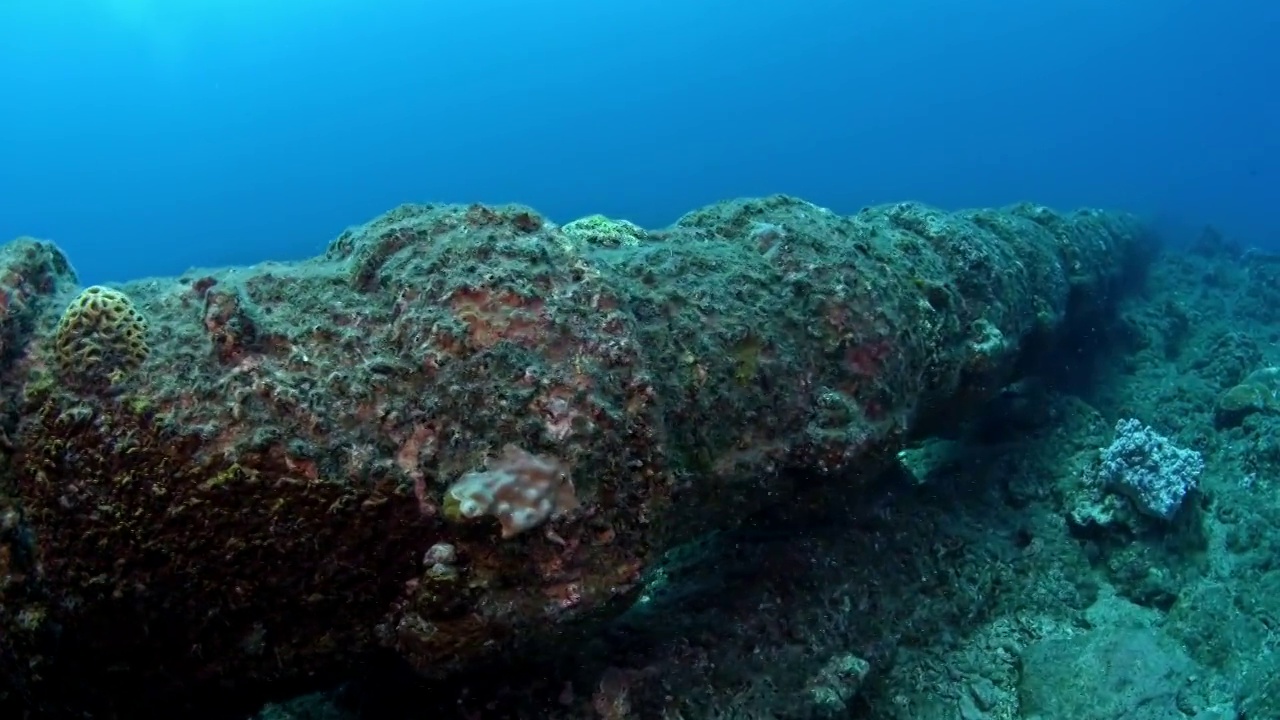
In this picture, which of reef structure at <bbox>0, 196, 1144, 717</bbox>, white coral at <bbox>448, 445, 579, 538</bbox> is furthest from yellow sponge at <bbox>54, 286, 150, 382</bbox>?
white coral at <bbox>448, 445, 579, 538</bbox>

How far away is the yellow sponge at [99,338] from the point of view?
3.75 meters

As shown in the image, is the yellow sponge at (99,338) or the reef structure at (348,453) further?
the yellow sponge at (99,338)

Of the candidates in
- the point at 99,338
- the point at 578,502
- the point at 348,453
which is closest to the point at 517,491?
the point at 578,502

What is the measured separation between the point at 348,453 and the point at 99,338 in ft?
4.68

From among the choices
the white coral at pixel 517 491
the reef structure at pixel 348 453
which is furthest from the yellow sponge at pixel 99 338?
the white coral at pixel 517 491

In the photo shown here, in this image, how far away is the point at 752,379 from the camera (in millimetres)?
5230

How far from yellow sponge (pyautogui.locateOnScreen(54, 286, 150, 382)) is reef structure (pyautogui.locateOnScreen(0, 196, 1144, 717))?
0.01 m

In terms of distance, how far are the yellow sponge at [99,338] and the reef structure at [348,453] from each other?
0.04ft

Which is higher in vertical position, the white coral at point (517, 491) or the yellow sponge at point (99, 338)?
the yellow sponge at point (99, 338)

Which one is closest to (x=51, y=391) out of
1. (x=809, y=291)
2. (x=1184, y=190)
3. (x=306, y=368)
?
(x=306, y=368)

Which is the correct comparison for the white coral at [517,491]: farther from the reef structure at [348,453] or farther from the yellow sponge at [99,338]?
the yellow sponge at [99,338]

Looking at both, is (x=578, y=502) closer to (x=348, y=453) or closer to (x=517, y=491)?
(x=517, y=491)

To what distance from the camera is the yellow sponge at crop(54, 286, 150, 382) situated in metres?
3.75

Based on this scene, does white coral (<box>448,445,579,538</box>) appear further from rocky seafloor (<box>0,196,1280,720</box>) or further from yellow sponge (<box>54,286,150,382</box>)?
yellow sponge (<box>54,286,150,382</box>)
